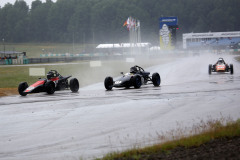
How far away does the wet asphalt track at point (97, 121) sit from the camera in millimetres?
8914

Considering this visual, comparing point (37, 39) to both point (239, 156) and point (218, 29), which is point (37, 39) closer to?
point (218, 29)

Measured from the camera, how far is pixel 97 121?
12.0 m

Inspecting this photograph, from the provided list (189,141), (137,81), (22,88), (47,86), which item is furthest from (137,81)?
(189,141)

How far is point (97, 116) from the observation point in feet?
42.5

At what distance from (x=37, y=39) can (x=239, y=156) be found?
174 m

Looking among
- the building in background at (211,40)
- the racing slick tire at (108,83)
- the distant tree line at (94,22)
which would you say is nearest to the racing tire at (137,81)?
the racing slick tire at (108,83)

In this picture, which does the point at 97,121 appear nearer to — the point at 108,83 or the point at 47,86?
the point at 47,86

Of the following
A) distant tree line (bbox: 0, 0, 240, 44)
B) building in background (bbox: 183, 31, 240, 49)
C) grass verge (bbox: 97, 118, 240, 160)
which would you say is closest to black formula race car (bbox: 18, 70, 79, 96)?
grass verge (bbox: 97, 118, 240, 160)

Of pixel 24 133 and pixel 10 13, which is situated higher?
pixel 10 13

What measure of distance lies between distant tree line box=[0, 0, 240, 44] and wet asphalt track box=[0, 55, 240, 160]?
15210 cm

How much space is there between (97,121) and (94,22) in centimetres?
17257

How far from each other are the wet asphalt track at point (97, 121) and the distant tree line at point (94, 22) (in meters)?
152

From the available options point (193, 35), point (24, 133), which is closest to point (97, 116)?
point (24, 133)

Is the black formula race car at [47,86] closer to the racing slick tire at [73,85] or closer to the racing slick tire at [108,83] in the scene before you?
the racing slick tire at [73,85]
